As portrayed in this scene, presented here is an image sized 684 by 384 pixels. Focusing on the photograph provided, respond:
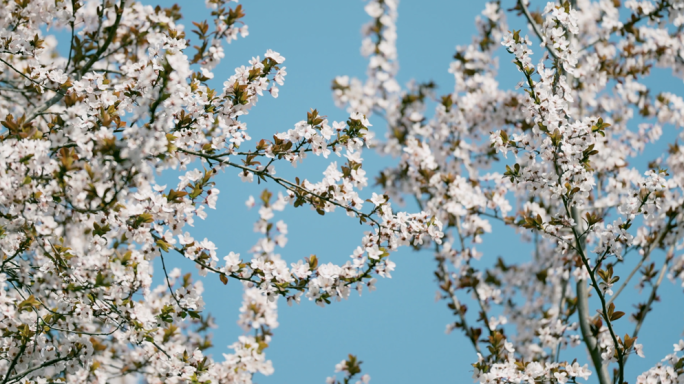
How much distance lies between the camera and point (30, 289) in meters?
3.02

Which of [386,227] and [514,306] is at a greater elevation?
[514,306]

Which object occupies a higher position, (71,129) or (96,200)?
(71,129)

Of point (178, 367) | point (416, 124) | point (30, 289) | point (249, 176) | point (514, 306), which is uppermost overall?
point (416, 124)

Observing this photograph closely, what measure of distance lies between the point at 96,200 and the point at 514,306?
19.3 feet

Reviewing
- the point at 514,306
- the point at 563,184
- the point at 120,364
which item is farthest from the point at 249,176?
the point at 514,306

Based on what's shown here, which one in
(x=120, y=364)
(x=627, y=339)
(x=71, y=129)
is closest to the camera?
(x=71, y=129)

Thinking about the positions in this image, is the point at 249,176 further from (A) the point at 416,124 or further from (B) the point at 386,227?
(A) the point at 416,124

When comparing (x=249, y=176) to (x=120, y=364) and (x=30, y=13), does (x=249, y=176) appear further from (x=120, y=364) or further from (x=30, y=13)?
(x=120, y=364)

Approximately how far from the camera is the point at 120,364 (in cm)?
468

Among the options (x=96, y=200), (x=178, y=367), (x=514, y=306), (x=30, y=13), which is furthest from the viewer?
(x=514, y=306)

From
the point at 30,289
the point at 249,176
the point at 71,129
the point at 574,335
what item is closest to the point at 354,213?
the point at 249,176

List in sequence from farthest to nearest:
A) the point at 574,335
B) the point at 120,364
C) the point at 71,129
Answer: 1. the point at 574,335
2. the point at 120,364
3. the point at 71,129

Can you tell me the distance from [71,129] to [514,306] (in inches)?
236

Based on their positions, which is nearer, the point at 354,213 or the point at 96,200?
the point at 96,200
